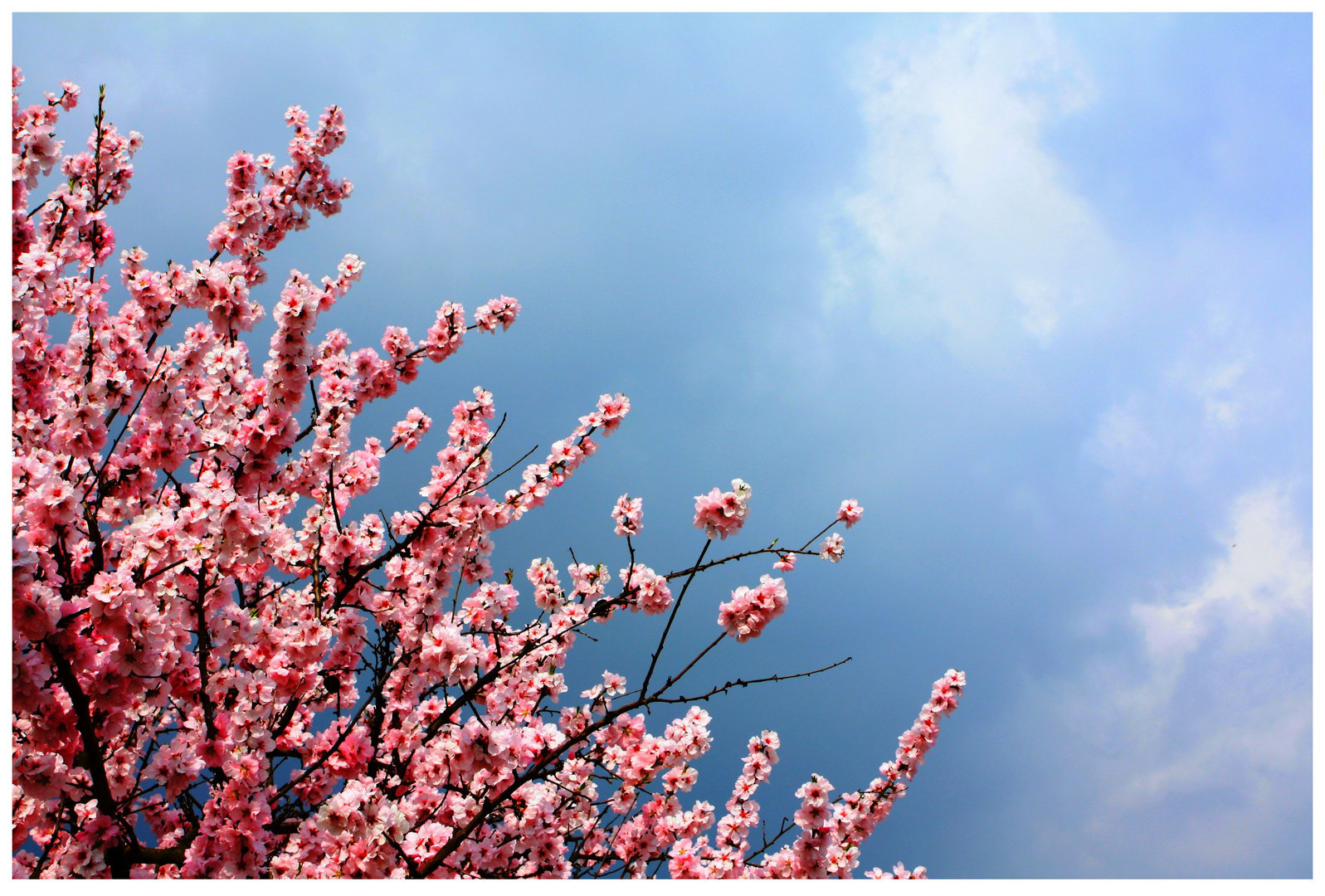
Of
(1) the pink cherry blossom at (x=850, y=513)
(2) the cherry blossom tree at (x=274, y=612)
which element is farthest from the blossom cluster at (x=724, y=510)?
(1) the pink cherry blossom at (x=850, y=513)

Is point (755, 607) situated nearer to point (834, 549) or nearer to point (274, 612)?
point (834, 549)

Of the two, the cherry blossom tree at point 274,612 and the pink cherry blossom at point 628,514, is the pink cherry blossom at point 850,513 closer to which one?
the cherry blossom tree at point 274,612

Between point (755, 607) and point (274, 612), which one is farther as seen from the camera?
point (274, 612)

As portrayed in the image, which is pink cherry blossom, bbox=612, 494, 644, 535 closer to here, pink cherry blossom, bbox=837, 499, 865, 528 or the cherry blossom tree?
the cherry blossom tree

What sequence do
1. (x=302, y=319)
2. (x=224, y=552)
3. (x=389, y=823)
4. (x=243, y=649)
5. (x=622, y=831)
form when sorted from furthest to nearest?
(x=622, y=831), (x=243, y=649), (x=302, y=319), (x=224, y=552), (x=389, y=823)

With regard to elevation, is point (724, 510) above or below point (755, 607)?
above

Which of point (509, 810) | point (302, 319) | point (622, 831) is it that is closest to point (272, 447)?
point (302, 319)

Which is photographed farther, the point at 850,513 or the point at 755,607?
the point at 850,513

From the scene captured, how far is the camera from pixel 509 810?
5.12 meters

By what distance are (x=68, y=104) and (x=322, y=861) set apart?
22.5ft

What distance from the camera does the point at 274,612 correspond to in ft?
17.8

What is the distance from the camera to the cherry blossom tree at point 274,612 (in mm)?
3432

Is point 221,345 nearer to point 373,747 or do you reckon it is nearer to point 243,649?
point 243,649

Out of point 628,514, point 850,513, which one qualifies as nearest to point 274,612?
point 628,514
